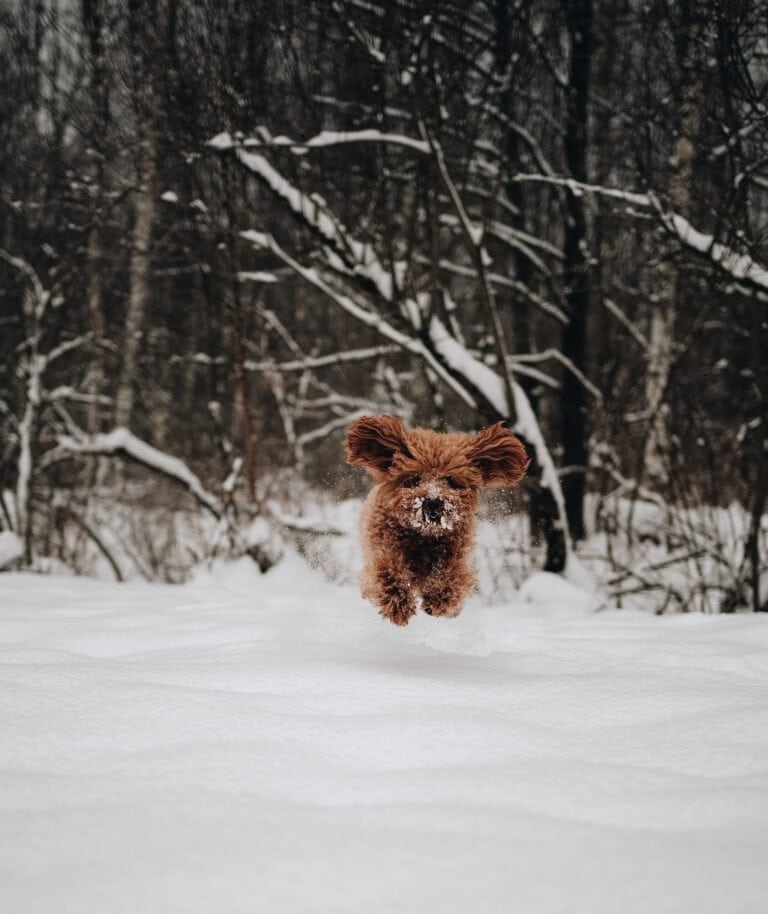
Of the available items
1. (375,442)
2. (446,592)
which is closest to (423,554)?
(446,592)

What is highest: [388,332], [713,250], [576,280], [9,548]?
[576,280]

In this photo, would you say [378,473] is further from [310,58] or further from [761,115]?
[310,58]

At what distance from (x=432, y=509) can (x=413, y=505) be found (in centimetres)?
7

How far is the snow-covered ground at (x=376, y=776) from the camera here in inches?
43.1

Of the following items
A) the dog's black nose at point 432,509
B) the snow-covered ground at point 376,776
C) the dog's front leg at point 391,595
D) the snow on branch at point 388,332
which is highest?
the snow on branch at point 388,332

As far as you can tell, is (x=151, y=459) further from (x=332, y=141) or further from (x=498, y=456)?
(x=498, y=456)

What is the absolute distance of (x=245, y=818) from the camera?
1287 millimetres

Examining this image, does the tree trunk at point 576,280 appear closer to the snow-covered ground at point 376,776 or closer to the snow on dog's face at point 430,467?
the snow on dog's face at point 430,467

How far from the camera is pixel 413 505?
7.36 feet

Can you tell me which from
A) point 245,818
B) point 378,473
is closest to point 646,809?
point 245,818

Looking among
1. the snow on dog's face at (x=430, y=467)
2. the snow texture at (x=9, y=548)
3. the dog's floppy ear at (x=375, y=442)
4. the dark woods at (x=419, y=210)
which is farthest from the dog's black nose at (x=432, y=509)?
the snow texture at (x=9, y=548)

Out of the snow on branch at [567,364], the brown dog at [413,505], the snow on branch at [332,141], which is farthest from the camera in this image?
the snow on branch at [567,364]

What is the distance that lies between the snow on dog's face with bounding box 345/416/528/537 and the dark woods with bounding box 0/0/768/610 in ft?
2.29

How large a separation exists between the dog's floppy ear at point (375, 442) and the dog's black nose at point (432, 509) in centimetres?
26
